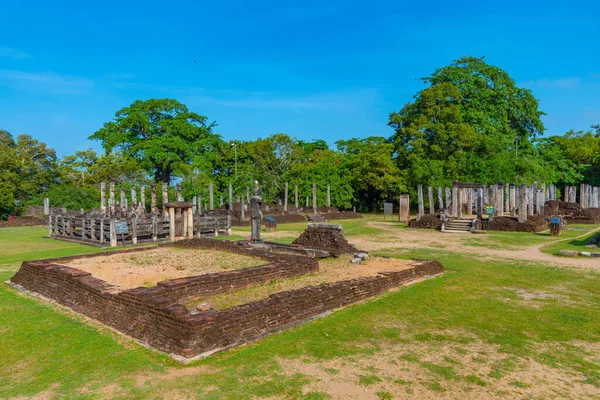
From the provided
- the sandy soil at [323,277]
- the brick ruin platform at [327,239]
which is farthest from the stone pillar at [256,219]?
the sandy soil at [323,277]

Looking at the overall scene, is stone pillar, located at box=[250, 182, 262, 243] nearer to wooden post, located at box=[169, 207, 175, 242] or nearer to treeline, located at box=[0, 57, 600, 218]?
wooden post, located at box=[169, 207, 175, 242]

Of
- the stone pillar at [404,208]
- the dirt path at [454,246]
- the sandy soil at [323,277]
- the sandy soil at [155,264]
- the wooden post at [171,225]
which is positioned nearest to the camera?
the sandy soil at [323,277]

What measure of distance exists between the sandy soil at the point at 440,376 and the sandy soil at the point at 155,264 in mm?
5601

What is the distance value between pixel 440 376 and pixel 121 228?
57.1 ft

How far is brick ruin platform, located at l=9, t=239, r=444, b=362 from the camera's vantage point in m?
6.38

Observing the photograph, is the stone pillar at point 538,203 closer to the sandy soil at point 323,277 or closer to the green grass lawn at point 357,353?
the sandy soil at point 323,277

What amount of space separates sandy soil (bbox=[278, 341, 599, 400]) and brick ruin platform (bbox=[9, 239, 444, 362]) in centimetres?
122

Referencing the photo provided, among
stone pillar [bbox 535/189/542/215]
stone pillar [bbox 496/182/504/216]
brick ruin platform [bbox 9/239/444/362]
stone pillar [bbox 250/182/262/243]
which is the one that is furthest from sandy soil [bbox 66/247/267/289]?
Result: stone pillar [bbox 535/189/542/215]

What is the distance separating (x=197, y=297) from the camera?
28.9ft

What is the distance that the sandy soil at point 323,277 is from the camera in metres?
8.74

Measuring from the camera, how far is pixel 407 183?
136 feet

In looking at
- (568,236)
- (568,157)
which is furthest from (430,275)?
(568,157)

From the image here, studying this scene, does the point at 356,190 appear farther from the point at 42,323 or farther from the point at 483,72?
the point at 42,323

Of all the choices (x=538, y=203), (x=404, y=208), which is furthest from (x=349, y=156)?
(x=538, y=203)
